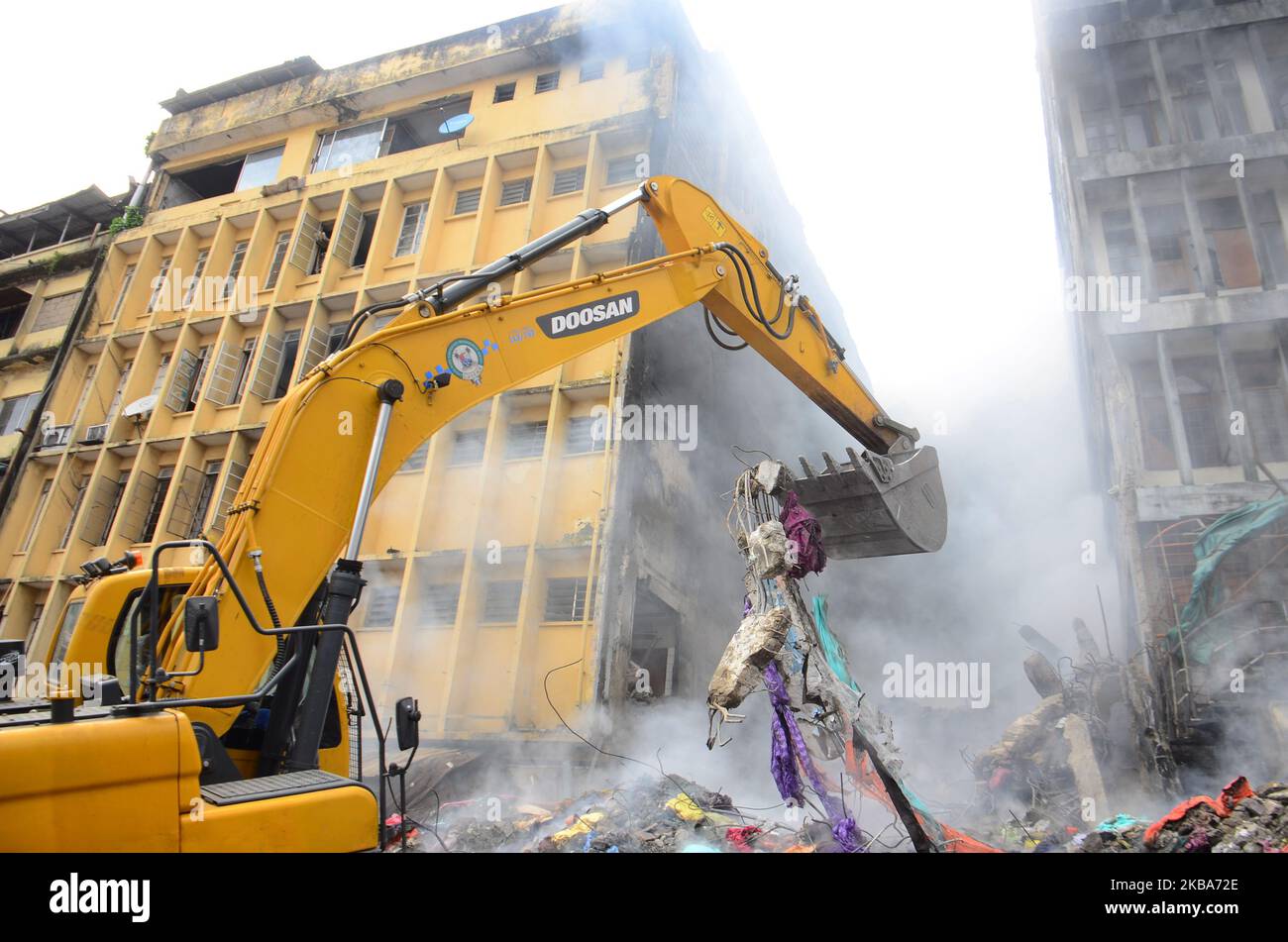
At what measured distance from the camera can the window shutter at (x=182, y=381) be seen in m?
16.6

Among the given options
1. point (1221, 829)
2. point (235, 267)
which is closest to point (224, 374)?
point (235, 267)

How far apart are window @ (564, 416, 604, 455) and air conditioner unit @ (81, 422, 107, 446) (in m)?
10.6

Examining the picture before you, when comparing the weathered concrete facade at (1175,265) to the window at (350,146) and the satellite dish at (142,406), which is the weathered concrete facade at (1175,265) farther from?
the satellite dish at (142,406)

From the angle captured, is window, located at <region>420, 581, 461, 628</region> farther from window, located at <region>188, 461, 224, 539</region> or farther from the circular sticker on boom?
the circular sticker on boom

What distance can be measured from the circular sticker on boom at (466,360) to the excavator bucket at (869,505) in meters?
3.60

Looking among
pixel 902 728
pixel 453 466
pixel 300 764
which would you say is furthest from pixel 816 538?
pixel 902 728

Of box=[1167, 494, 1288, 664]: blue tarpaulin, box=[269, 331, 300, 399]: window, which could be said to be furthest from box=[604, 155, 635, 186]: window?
box=[1167, 494, 1288, 664]: blue tarpaulin

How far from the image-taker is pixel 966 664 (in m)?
18.2

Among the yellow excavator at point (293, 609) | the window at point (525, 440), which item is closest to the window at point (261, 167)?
the window at point (525, 440)

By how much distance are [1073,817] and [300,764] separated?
8.87 m

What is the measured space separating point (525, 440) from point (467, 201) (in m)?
5.77

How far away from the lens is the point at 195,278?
18.1 metres

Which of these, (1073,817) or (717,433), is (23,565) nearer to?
(717,433)

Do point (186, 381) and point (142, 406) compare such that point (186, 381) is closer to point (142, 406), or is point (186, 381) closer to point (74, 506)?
point (142, 406)
